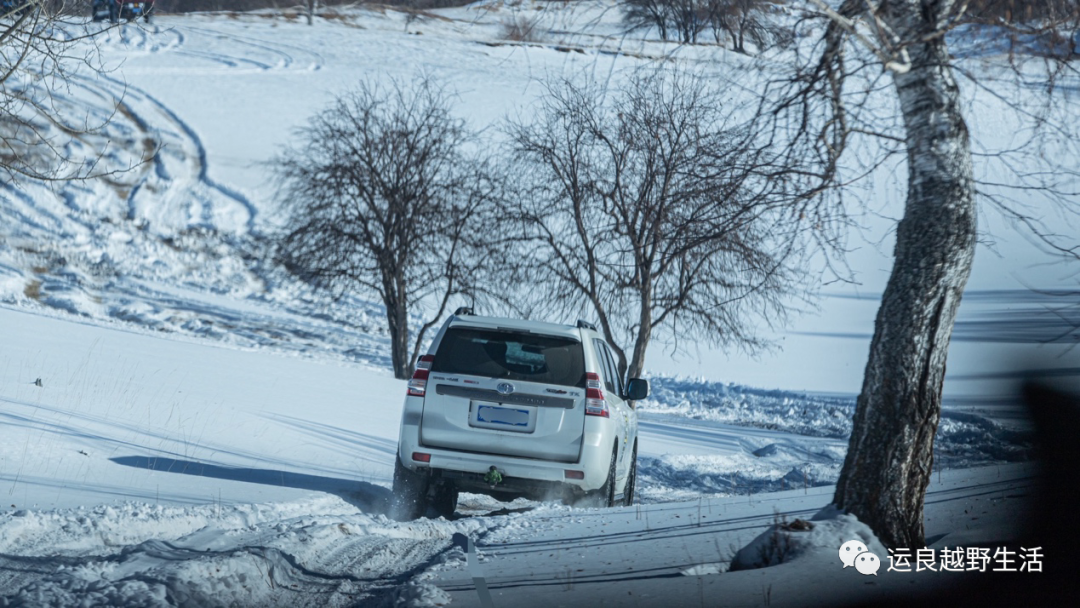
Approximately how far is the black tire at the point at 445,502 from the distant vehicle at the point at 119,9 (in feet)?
16.4

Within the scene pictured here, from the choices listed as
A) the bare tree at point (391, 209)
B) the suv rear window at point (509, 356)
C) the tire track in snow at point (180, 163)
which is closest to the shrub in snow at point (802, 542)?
the suv rear window at point (509, 356)

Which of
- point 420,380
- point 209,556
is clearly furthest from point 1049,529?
point 209,556

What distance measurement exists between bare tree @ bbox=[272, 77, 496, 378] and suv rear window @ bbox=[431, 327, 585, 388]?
13345 mm

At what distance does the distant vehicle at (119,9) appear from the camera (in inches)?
316

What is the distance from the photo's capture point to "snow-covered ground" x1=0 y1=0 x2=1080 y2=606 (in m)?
4.98

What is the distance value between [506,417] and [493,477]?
1.64ft

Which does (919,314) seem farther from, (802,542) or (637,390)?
(637,390)

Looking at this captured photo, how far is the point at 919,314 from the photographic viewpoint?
5.59 meters

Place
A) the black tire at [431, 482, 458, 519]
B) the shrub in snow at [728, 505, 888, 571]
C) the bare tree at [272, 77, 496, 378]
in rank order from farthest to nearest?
1. the bare tree at [272, 77, 496, 378]
2. the black tire at [431, 482, 458, 519]
3. the shrub in snow at [728, 505, 888, 571]

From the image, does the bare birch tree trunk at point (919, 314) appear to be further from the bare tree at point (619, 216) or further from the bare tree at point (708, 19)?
the bare tree at point (619, 216)

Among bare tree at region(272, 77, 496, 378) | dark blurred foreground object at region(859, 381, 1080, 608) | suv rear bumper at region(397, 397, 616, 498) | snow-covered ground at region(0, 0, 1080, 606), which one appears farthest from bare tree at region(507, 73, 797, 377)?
dark blurred foreground object at region(859, 381, 1080, 608)

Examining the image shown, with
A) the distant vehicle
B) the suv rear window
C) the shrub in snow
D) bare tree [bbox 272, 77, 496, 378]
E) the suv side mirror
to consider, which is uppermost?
the distant vehicle

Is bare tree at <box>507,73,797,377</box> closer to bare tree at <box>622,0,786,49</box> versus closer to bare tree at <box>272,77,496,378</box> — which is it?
bare tree at <box>272,77,496,378</box>

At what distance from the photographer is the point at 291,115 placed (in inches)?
1759
